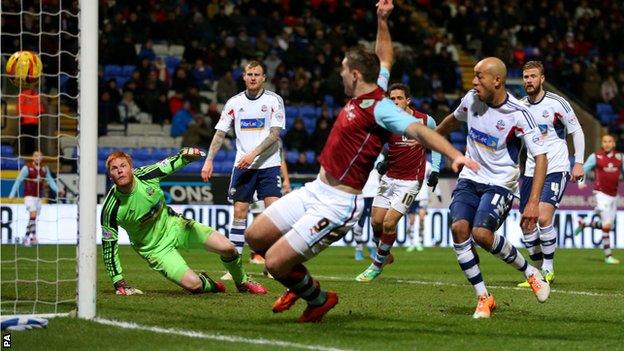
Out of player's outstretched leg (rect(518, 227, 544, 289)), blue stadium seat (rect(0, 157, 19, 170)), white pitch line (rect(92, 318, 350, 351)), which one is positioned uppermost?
white pitch line (rect(92, 318, 350, 351))

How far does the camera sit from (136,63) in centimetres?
2888

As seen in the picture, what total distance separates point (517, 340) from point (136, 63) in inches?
870

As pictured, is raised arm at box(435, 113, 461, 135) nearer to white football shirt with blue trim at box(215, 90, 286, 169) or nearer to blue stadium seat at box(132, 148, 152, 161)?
white football shirt with blue trim at box(215, 90, 286, 169)

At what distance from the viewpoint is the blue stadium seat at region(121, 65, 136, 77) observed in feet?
94.6

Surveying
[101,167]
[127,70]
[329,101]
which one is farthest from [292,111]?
[101,167]

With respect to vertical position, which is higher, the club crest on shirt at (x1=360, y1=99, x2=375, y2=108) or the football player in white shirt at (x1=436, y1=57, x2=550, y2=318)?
the club crest on shirt at (x1=360, y1=99, x2=375, y2=108)

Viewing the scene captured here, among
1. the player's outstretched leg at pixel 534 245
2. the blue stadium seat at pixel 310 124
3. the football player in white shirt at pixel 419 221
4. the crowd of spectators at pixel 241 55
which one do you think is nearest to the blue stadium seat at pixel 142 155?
the crowd of spectators at pixel 241 55

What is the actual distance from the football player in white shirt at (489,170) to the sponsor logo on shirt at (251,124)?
13.3 ft

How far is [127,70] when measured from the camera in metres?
28.9

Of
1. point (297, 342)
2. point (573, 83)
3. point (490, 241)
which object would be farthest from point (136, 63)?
point (297, 342)

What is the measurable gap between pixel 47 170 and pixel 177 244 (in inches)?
497

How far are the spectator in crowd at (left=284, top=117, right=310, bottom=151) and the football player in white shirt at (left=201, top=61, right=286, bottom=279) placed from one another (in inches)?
529

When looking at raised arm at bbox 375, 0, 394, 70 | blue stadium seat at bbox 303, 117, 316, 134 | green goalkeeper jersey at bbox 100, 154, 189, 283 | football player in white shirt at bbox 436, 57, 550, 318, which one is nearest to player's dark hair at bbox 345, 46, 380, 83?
raised arm at bbox 375, 0, 394, 70

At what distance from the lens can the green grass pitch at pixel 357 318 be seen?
7715mm
